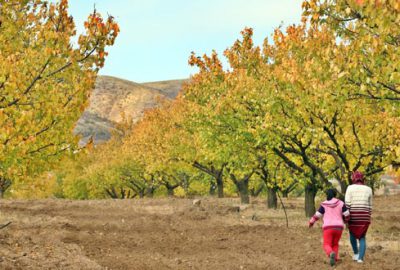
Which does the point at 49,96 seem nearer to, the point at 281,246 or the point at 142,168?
the point at 281,246

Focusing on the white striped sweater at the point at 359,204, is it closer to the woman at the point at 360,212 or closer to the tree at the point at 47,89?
the woman at the point at 360,212

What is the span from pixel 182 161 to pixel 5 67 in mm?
37873

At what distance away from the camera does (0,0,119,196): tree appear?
10.1m

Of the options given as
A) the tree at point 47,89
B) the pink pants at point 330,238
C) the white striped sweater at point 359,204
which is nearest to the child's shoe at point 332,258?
the pink pants at point 330,238

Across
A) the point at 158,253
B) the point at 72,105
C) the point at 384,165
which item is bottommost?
the point at 158,253

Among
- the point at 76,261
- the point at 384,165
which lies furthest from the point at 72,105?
the point at 384,165

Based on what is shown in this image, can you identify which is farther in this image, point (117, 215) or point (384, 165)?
point (117, 215)

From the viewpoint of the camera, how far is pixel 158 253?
17016 millimetres

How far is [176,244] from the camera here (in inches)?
747

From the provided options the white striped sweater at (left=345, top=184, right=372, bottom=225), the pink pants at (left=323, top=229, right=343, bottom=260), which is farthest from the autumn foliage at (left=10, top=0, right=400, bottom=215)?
the pink pants at (left=323, top=229, right=343, bottom=260)

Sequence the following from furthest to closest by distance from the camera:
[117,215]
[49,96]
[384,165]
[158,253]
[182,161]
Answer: [182,161], [117,215], [384,165], [158,253], [49,96]

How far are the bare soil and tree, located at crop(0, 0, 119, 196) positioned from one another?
143 inches

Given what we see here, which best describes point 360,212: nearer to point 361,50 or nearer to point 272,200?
point 361,50

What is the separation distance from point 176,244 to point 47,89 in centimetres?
935
